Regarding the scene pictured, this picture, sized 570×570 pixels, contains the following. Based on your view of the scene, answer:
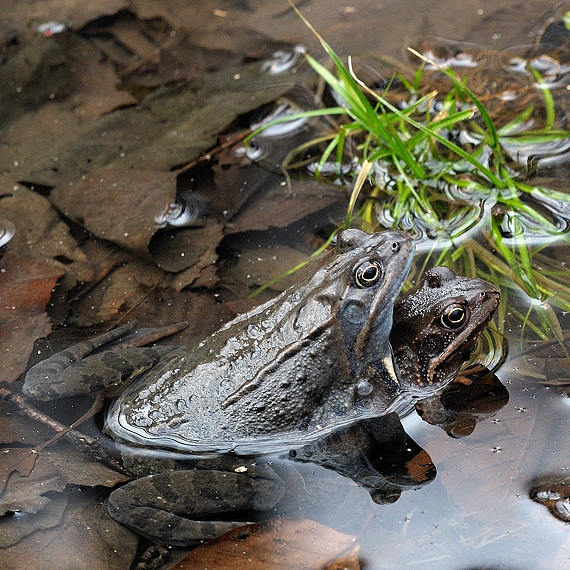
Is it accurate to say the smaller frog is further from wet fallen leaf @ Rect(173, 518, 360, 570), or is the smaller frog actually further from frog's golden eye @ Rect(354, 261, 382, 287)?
wet fallen leaf @ Rect(173, 518, 360, 570)

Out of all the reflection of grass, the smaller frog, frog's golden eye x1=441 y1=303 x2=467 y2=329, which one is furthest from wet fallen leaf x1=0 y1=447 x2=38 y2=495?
the reflection of grass

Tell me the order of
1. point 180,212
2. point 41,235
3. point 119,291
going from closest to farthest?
point 119,291, point 41,235, point 180,212

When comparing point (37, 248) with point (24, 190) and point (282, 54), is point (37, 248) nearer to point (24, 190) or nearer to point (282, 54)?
point (24, 190)

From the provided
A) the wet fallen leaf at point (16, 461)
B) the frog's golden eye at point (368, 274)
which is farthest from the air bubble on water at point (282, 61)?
the wet fallen leaf at point (16, 461)

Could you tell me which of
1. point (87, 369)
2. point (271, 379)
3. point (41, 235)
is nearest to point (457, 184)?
point (271, 379)

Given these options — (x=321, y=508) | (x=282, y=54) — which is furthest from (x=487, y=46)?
(x=321, y=508)

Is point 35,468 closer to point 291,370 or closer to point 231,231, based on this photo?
point 291,370

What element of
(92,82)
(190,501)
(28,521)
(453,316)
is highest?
(92,82)
